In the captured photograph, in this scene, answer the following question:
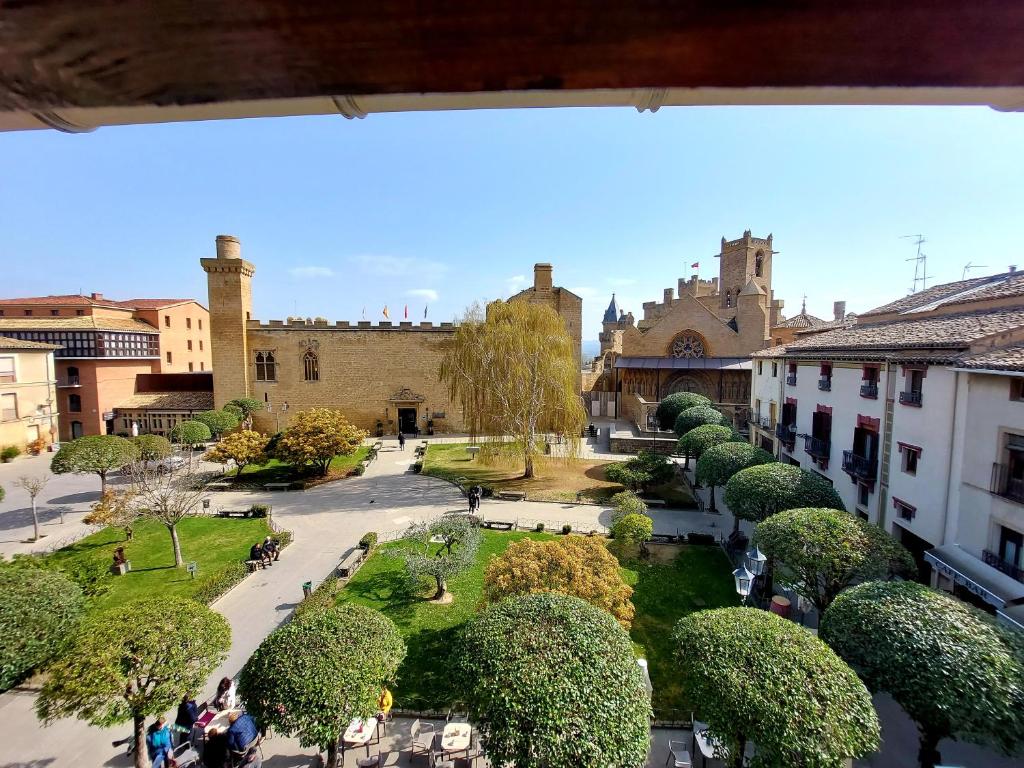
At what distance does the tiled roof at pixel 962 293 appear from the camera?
1248cm

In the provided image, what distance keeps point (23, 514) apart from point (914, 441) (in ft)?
94.5

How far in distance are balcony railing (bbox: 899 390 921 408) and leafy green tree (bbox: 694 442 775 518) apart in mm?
4179

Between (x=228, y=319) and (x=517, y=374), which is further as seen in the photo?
(x=228, y=319)

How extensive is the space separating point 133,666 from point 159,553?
29.7ft

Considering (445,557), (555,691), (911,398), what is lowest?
(445,557)

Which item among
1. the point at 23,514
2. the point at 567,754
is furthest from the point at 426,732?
the point at 23,514

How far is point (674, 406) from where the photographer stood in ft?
81.2

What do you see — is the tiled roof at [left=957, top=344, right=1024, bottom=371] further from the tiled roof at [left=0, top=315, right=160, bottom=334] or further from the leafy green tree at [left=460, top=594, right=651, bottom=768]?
the tiled roof at [left=0, top=315, right=160, bottom=334]

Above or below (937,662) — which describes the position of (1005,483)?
above

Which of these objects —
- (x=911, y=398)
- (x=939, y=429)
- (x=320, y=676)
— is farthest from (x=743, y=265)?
(x=320, y=676)

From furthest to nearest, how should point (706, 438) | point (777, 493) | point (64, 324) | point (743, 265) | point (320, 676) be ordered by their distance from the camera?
point (743, 265)
point (64, 324)
point (706, 438)
point (777, 493)
point (320, 676)

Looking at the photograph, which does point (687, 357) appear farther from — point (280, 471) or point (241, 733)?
point (241, 733)

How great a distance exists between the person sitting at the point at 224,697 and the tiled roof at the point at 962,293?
2006 cm

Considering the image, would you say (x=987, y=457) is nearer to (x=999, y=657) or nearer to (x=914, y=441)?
(x=914, y=441)
